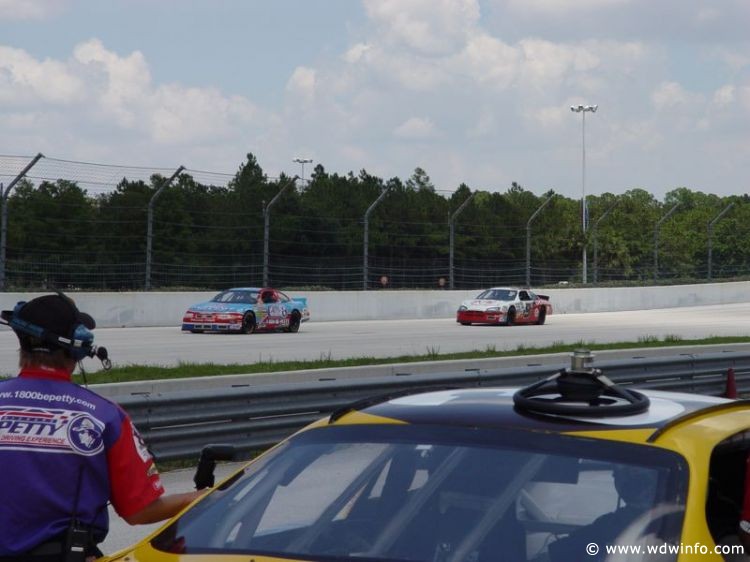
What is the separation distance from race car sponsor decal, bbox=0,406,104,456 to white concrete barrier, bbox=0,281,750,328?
995 inches

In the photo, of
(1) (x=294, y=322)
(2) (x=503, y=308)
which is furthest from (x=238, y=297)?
(2) (x=503, y=308)

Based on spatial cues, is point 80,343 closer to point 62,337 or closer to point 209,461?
point 62,337

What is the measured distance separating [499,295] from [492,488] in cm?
3445

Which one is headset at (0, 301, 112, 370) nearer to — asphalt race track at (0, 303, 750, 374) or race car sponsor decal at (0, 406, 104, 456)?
race car sponsor decal at (0, 406, 104, 456)

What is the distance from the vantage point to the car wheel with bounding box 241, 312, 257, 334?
3028 cm

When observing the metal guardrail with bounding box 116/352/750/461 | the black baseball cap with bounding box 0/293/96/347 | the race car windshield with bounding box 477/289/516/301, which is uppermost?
the race car windshield with bounding box 477/289/516/301

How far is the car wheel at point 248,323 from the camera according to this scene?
30.3m

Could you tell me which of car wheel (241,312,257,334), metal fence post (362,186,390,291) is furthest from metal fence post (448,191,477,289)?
car wheel (241,312,257,334)

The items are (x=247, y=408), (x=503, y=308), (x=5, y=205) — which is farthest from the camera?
(x=503, y=308)

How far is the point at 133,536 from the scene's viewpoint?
7820 mm

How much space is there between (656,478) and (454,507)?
21.4 inches

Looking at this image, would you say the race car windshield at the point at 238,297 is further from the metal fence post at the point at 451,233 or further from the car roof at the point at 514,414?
the car roof at the point at 514,414

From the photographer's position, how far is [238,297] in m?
30.7

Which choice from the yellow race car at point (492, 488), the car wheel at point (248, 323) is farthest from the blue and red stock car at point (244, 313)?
the yellow race car at point (492, 488)
